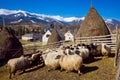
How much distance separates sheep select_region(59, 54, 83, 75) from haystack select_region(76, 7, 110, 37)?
11859 mm

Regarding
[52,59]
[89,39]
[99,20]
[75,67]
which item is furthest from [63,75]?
[99,20]

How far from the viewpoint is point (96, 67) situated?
13.8m

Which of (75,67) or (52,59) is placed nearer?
(75,67)

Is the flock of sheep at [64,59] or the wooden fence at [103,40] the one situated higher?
the wooden fence at [103,40]

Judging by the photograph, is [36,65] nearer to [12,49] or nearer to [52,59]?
[52,59]

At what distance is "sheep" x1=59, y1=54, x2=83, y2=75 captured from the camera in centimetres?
1252

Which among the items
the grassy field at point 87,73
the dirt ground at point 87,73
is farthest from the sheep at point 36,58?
the dirt ground at point 87,73

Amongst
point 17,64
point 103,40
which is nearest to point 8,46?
point 17,64

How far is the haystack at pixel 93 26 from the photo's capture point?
80.9 feet

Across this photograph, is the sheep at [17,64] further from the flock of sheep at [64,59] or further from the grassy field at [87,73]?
the grassy field at [87,73]

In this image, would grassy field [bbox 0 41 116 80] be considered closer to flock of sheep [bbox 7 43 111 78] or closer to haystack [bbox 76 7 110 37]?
flock of sheep [bbox 7 43 111 78]

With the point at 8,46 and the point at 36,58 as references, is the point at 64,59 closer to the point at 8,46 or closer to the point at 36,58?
the point at 36,58

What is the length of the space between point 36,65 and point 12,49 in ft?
35.5

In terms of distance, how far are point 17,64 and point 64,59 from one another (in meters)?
4.59
